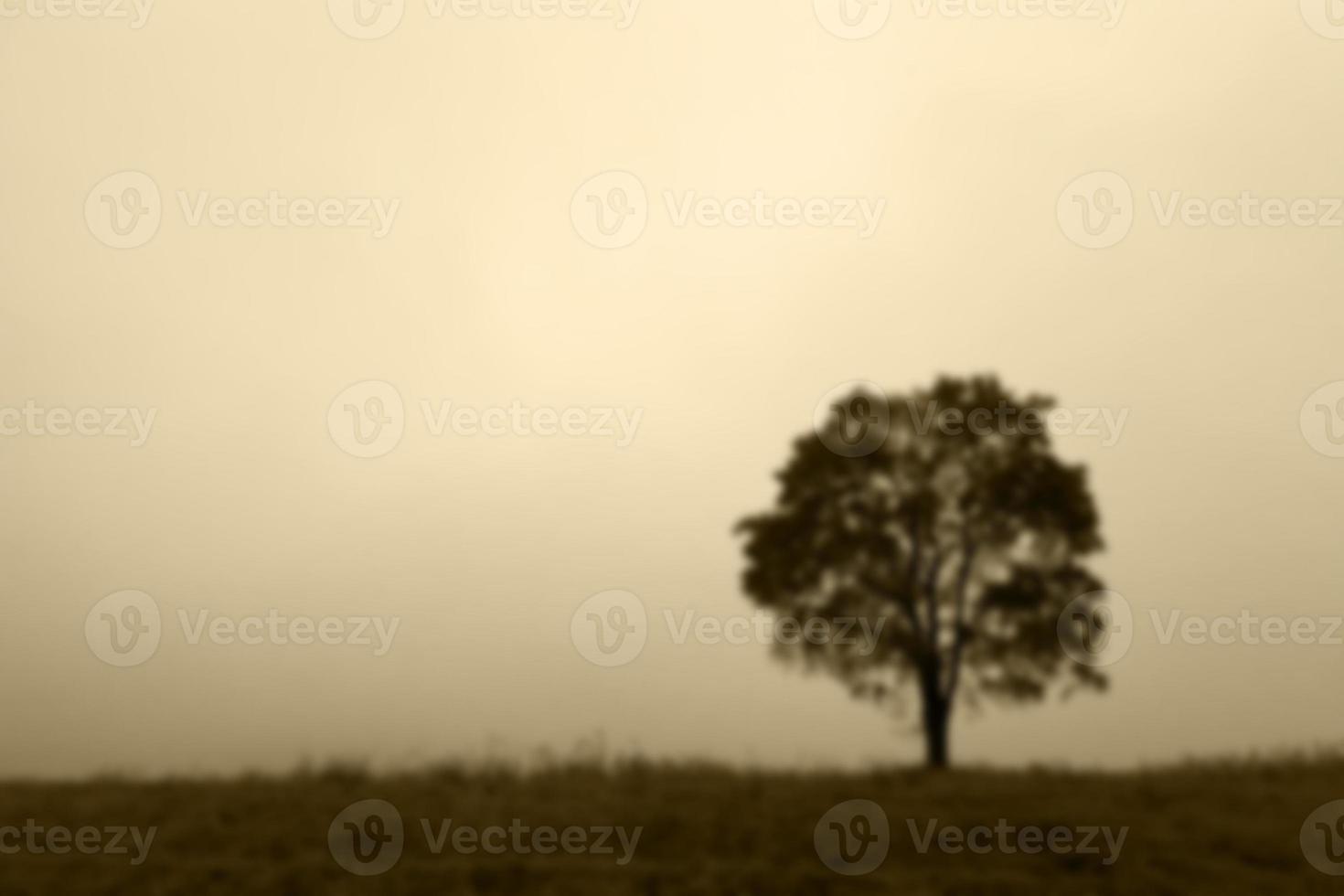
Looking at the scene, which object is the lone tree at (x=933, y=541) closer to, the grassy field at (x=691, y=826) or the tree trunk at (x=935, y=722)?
the tree trunk at (x=935, y=722)

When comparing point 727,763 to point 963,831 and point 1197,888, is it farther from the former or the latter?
point 1197,888

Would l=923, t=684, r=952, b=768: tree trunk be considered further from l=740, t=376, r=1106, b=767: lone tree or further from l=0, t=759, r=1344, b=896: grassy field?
l=0, t=759, r=1344, b=896: grassy field

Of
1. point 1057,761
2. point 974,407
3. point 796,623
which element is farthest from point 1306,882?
point 974,407

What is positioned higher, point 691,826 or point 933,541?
point 933,541

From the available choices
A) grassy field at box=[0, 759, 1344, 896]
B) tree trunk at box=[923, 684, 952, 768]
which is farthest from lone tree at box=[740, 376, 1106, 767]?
grassy field at box=[0, 759, 1344, 896]

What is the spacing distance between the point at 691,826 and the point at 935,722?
9423 mm

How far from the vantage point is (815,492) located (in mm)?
23016

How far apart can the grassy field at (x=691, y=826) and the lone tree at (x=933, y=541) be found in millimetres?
5301

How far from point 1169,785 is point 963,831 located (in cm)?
418

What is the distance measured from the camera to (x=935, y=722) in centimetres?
2103

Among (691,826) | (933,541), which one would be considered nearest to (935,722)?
(933,541)

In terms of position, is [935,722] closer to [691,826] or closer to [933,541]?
[933,541]

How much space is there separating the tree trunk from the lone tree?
0.9 inches

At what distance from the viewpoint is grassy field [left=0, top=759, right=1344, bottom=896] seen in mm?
11977
